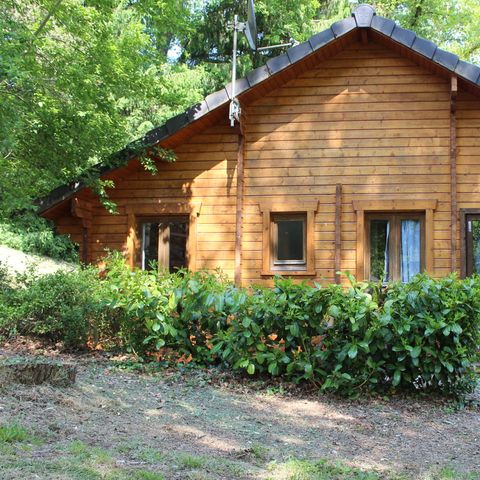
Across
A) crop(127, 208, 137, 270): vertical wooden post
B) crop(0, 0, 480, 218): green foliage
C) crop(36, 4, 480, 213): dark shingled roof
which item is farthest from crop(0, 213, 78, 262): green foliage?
crop(36, 4, 480, 213): dark shingled roof

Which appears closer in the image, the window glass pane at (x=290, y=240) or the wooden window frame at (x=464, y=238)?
the wooden window frame at (x=464, y=238)

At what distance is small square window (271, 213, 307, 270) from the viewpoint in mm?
12031

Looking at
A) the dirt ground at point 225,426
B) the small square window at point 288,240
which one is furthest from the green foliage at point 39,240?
the dirt ground at point 225,426

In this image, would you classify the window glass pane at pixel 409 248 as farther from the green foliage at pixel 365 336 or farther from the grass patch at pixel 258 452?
the grass patch at pixel 258 452

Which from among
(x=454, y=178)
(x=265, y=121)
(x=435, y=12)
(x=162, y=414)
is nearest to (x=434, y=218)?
(x=454, y=178)

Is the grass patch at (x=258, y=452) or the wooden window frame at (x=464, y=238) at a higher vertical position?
the wooden window frame at (x=464, y=238)

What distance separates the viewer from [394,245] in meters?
11.8

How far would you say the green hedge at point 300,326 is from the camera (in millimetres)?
7273

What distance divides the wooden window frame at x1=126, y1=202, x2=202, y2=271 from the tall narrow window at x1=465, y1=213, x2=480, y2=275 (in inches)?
196

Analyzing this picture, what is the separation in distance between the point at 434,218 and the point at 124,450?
8313mm

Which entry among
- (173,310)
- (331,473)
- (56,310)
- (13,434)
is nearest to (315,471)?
(331,473)

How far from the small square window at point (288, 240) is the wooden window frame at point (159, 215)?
1527mm

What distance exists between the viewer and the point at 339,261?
460 inches

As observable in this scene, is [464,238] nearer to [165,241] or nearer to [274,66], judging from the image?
[274,66]
